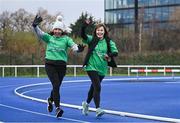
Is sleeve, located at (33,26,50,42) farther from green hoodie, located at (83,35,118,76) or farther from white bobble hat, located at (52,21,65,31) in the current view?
green hoodie, located at (83,35,118,76)

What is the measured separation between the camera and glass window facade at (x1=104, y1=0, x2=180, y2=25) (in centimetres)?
7509

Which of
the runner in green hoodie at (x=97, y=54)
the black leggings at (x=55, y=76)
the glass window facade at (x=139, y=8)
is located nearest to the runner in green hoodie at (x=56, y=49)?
the black leggings at (x=55, y=76)

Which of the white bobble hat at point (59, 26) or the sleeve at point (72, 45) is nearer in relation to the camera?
the sleeve at point (72, 45)

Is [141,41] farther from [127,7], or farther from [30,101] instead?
[30,101]

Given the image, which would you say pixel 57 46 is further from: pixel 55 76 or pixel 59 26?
pixel 55 76

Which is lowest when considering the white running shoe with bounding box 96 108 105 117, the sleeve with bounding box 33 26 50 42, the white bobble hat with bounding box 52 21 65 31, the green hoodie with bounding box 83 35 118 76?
the white running shoe with bounding box 96 108 105 117

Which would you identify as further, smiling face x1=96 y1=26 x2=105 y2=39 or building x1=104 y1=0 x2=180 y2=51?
building x1=104 y1=0 x2=180 y2=51

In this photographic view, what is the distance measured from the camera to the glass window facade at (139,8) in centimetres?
7509

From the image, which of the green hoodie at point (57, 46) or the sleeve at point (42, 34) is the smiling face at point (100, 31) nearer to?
the green hoodie at point (57, 46)

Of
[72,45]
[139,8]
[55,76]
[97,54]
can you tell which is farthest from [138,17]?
[55,76]

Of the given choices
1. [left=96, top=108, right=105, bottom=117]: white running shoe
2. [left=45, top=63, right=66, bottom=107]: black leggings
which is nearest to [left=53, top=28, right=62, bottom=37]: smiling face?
[left=45, top=63, right=66, bottom=107]: black leggings

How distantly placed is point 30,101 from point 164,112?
4.60 m

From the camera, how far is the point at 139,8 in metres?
72.9

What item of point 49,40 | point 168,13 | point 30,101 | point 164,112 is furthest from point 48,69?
point 168,13
